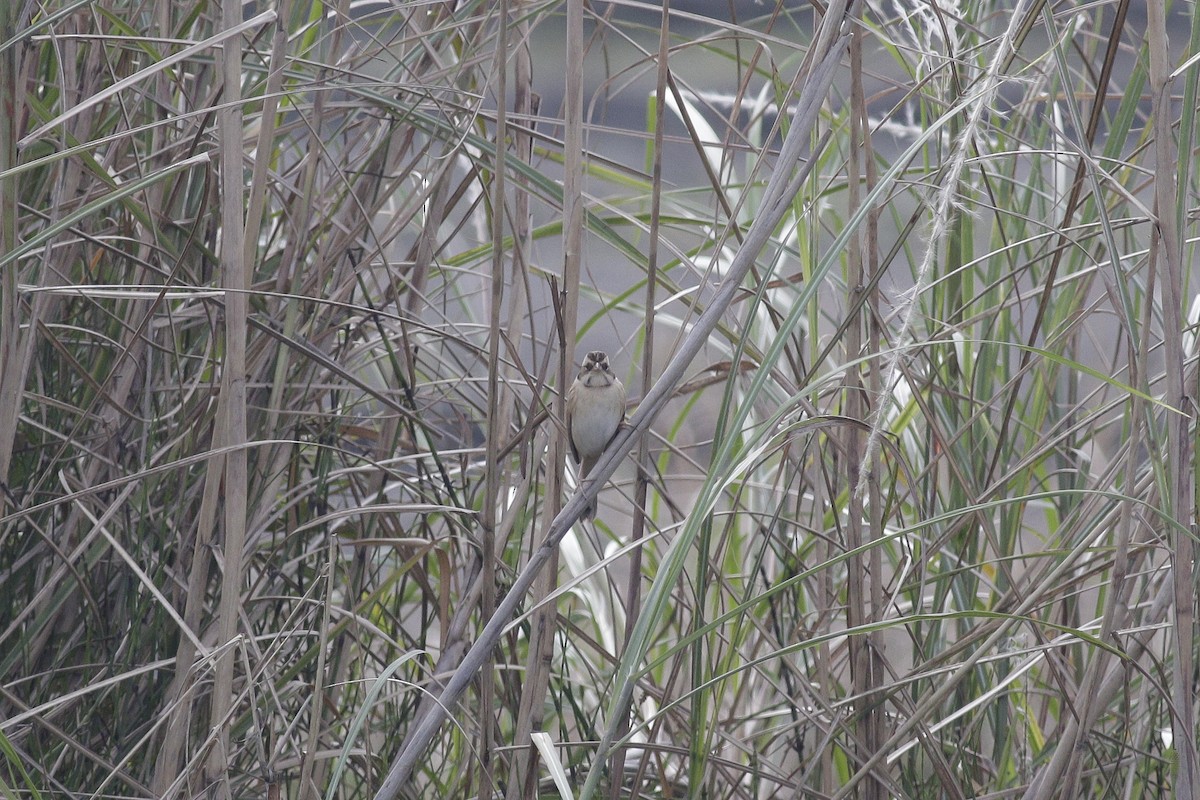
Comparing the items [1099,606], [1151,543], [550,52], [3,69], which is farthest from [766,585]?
[550,52]

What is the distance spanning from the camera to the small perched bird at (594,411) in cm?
238

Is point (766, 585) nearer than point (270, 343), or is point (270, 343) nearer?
Answer: point (270, 343)

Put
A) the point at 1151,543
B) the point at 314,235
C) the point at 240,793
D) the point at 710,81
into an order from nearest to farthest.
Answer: the point at 1151,543, the point at 240,793, the point at 314,235, the point at 710,81

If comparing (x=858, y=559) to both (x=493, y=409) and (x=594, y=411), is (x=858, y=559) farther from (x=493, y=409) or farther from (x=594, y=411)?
(x=594, y=411)

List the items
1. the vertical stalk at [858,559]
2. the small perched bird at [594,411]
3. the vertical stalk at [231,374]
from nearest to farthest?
1. the vertical stalk at [231,374]
2. the vertical stalk at [858,559]
3. the small perched bird at [594,411]

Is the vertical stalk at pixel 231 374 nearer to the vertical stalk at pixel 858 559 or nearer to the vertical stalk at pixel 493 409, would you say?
the vertical stalk at pixel 493 409

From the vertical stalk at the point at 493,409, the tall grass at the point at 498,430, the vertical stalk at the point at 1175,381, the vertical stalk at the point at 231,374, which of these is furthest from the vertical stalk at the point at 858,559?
the vertical stalk at the point at 231,374

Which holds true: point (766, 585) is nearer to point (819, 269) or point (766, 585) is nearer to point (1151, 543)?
point (1151, 543)

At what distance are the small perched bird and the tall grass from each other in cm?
14

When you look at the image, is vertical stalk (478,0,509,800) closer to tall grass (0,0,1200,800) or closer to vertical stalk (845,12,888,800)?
tall grass (0,0,1200,800)

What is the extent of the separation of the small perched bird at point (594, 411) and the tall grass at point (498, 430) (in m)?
0.14

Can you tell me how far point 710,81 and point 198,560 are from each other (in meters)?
3.47

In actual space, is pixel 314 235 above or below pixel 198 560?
above

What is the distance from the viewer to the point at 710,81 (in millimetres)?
4578
